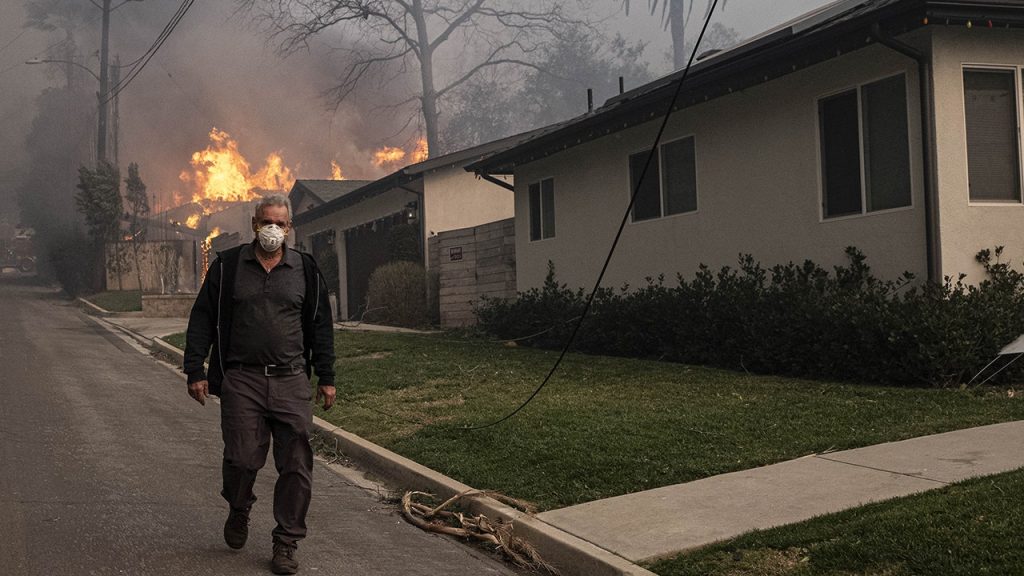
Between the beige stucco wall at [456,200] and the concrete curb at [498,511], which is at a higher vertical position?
the beige stucco wall at [456,200]

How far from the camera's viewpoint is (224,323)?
5.47 meters

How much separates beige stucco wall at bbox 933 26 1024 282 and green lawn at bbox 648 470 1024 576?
5.53m

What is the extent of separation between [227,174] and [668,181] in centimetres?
4542

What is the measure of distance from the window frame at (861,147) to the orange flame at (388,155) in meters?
45.7

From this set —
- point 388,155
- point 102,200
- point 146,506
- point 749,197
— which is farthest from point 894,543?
point 388,155

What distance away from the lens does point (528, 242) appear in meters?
19.5

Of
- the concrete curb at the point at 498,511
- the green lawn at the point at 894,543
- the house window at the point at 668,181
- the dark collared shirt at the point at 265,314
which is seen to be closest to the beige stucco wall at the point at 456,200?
the house window at the point at 668,181

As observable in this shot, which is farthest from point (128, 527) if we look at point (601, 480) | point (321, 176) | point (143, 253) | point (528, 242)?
point (321, 176)

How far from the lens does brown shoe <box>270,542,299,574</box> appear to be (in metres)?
5.20

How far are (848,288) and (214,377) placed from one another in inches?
326

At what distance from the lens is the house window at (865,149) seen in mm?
11297

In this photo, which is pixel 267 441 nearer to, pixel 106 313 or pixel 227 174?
pixel 106 313

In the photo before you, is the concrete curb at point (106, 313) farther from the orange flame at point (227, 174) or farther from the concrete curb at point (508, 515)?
the concrete curb at point (508, 515)

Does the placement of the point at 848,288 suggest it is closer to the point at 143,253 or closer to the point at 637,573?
the point at 637,573
